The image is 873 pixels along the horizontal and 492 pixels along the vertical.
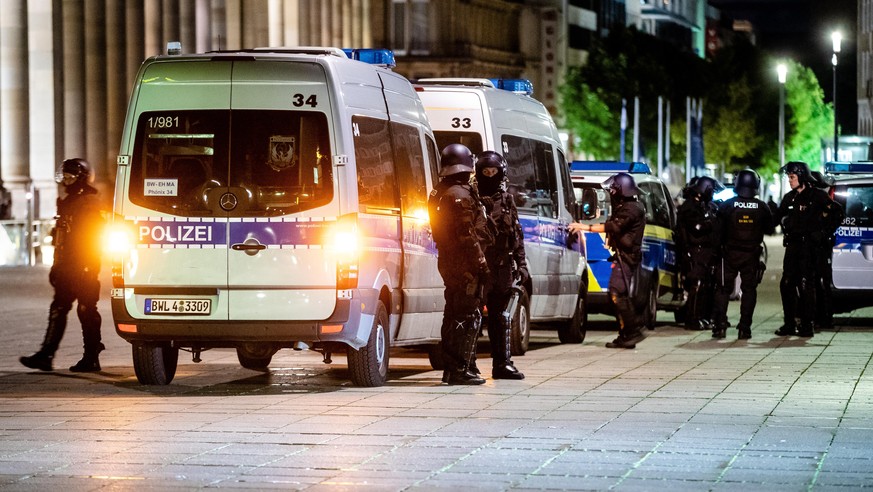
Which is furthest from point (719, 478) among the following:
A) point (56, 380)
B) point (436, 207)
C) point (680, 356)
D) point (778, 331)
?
point (778, 331)

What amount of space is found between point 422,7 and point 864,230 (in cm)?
7823

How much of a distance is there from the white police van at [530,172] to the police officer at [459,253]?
3255mm

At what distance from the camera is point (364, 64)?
14.9m

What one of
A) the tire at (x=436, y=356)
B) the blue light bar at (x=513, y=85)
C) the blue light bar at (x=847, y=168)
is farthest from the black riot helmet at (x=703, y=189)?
the tire at (x=436, y=356)

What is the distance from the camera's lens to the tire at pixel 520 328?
18.2 m

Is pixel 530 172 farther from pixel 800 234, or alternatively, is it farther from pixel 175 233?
pixel 175 233

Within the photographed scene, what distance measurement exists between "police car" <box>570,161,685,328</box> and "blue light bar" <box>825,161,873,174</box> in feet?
6.69

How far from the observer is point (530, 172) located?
1902 cm

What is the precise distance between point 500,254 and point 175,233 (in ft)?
9.22

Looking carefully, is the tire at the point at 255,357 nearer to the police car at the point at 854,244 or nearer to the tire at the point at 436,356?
the tire at the point at 436,356

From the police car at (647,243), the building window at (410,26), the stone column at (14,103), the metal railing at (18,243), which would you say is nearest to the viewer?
the police car at (647,243)

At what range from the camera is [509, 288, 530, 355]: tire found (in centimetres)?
1823

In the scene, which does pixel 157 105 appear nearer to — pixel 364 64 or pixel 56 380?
pixel 364 64

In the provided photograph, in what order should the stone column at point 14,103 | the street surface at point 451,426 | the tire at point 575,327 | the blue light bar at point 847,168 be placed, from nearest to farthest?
the street surface at point 451,426
the tire at point 575,327
the blue light bar at point 847,168
the stone column at point 14,103
